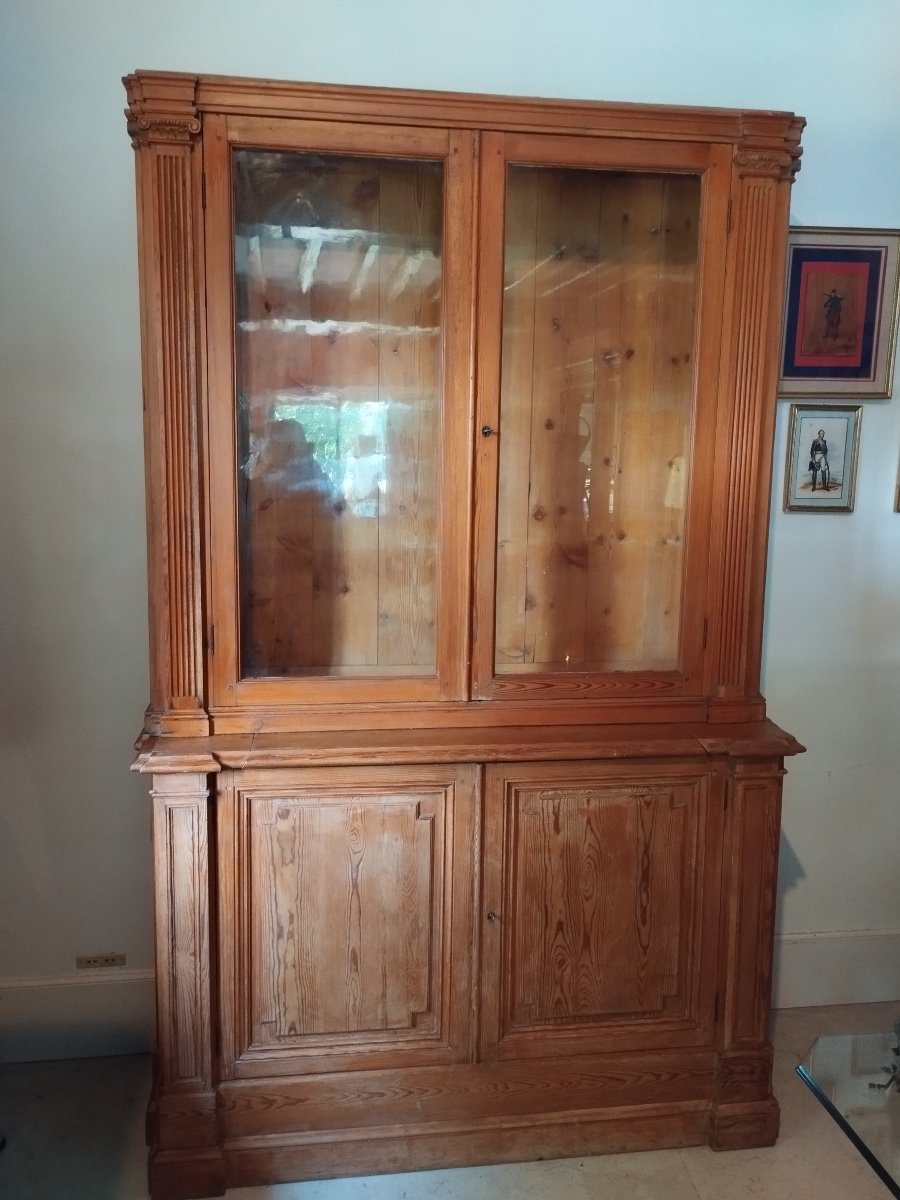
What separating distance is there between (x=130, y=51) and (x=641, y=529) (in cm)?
145

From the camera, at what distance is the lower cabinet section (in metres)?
1.69

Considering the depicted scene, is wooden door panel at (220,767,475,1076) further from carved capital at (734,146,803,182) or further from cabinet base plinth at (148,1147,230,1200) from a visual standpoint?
carved capital at (734,146,803,182)

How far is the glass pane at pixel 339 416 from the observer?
168cm

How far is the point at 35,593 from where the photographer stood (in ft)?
6.58

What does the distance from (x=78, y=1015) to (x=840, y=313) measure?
8.08ft

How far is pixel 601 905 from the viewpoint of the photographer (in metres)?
1.80

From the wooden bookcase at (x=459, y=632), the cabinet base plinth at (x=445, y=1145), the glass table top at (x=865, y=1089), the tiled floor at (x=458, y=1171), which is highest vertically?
the wooden bookcase at (x=459, y=632)

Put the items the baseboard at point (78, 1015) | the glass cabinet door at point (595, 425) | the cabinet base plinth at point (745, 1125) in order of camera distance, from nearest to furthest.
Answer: the glass cabinet door at point (595, 425) < the cabinet base plinth at point (745, 1125) < the baseboard at point (78, 1015)

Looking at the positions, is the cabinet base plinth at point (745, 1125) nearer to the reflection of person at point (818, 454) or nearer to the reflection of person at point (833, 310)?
the reflection of person at point (818, 454)

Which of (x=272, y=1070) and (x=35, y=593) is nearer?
(x=272, y=1070)

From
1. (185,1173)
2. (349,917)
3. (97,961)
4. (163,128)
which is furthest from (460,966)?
(163,128)

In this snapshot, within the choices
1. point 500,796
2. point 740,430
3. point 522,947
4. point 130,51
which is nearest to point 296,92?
point 130,51

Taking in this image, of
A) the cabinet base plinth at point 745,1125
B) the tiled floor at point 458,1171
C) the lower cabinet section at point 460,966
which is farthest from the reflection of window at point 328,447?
the cabinet base plinth at point 745,1125

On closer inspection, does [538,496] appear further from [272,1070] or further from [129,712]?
[272,1070]
